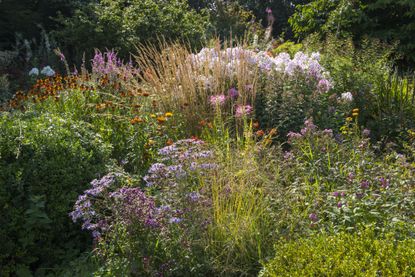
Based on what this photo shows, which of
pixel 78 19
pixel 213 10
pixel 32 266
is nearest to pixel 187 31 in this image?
pixel 78 19

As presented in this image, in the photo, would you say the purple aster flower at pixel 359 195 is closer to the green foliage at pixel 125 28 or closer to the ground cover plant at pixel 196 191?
the ground cover plant at pixel 196 191

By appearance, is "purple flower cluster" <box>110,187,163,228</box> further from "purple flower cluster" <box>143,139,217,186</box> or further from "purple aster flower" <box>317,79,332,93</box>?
"purple aster flower" <box>317,79,332,93</box>

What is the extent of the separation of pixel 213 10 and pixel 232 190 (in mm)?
11780

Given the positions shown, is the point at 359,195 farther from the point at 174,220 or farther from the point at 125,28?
the point at 125,28

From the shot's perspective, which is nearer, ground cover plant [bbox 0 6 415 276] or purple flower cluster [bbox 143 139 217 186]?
ground cover plant [bbox 0 6 415 276]

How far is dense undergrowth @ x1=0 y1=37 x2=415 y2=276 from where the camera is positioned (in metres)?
3.39

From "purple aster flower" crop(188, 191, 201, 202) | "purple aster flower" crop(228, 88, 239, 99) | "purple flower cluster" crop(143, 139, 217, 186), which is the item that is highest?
"purple flower cluster" crop(143, 139, 217, 186)

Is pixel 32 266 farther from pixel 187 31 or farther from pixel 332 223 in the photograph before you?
pixel 187 31

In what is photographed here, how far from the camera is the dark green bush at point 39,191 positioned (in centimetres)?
395

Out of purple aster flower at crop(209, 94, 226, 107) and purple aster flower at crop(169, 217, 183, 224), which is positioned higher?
purple aster flower at crop(209, 94, 226, 107)

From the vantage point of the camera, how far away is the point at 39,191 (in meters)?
4.04

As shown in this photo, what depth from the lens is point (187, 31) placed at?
10906mm

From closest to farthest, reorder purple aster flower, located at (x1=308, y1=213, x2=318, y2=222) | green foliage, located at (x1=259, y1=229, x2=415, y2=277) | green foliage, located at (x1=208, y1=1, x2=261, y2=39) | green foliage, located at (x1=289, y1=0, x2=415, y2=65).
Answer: green foliage, located at (x1=259, y1=229, x2=415, y2=277), purple aster flower, located at (x1=308, y1=213, x2=318, y2=222), green foliage, located at (x1=289, y1=0, x2=415, y2=65), green foliage, located at (x1=208, y1=1, x2=261, y2=39)

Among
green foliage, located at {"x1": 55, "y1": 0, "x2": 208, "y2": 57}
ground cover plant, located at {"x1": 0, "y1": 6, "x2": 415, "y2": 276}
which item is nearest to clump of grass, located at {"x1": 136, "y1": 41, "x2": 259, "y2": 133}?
ground cover plant, located at {"x1": 0, "y1": 6, "x2": 415, "y2": 276}
